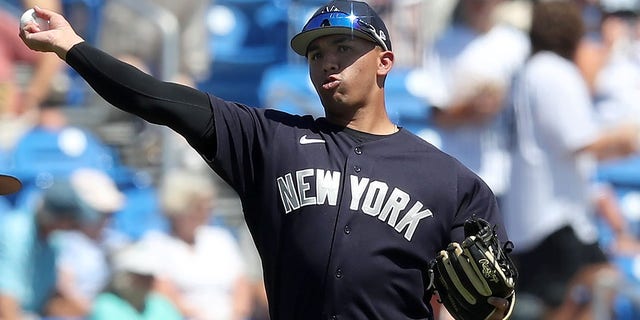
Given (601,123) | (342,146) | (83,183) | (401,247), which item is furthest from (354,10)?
(601,123)

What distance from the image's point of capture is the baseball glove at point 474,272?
321 centimetres

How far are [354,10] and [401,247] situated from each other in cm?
68

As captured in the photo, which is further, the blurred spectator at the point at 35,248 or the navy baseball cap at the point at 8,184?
the blurred spectator at the point at 35,248

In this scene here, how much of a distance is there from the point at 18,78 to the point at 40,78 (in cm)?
22

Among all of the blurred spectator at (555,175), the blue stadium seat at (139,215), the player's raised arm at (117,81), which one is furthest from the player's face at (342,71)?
the blurred spectator at (555,175)

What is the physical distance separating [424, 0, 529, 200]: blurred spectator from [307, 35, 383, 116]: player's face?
3172 millimetres

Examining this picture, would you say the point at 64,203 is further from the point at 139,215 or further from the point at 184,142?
the point at 184,142

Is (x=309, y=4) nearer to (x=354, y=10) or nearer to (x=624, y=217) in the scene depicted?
(x=624, y=217)

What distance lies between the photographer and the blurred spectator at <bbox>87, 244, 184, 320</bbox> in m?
5.52

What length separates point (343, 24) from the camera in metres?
3.38

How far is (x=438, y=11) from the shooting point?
7336 mm

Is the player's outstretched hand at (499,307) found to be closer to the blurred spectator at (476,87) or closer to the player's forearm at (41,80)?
the blurred spectator at (476,87)

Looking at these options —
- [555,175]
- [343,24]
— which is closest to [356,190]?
[343,24]

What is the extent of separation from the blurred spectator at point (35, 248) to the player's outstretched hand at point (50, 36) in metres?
2.69
